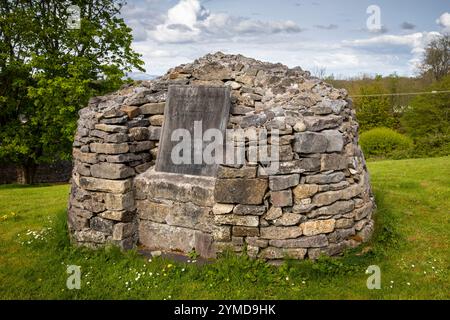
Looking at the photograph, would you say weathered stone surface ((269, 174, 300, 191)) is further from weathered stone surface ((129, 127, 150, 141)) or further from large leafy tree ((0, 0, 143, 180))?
large leafy tree ((0, 0, 143, 180))

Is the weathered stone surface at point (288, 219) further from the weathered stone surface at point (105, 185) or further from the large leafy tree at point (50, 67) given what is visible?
the large leafy tree at point (50, 67)

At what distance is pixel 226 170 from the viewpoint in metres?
4.91

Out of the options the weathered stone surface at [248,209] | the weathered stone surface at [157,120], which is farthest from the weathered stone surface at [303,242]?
the weathered stone surface at [157,120]

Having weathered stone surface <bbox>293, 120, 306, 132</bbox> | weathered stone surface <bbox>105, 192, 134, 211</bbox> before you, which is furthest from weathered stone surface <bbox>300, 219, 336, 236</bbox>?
→ weathered stone surface <bbox>105, 192, 134, 211</bbox>

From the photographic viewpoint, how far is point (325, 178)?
494 cm

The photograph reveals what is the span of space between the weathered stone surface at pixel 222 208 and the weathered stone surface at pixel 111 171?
1529 millimetres

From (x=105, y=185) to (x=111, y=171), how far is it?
0.25 meters

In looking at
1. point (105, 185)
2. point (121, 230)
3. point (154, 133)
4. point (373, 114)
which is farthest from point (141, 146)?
point (373, 114)

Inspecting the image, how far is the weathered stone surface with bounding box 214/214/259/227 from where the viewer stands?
486 cm

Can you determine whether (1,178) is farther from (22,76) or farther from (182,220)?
(182,220)

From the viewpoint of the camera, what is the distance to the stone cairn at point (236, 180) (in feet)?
16.0

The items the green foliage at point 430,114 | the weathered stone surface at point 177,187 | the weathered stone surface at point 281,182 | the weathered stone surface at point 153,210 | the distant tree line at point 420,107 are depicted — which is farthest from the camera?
the green foliage at point 430,114

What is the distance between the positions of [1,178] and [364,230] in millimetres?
19413

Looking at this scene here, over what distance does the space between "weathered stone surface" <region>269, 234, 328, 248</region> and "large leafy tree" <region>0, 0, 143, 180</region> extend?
36.1ft
